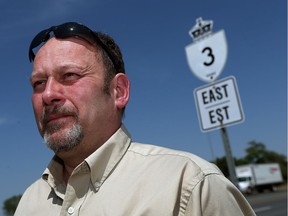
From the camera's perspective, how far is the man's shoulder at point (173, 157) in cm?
186

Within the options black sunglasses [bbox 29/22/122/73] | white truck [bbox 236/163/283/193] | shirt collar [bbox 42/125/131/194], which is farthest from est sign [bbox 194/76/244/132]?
white truck [bbox 236/163/283/193]

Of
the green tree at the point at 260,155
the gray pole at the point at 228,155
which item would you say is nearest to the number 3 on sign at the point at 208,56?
the gray pole at the point at 228,155

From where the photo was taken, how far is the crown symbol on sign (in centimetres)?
507

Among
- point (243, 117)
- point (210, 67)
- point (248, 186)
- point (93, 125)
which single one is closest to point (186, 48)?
point (210, 67)

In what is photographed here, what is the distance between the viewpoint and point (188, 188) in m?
A: 1.77

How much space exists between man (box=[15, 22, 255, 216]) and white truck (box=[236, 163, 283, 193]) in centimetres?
4408

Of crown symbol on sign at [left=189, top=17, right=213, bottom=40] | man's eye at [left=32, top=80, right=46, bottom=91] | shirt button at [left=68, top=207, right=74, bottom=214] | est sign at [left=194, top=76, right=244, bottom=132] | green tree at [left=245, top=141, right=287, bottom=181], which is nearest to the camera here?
shirt button at [left=68, top=207, right=74, bottom=214]

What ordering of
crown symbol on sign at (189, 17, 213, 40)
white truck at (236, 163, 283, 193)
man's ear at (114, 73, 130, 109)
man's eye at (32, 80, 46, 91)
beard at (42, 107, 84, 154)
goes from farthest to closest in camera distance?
white truck at (236, 163, 283, 193)
crown symbol on sign at (189, 17, 213, 40)
man's ear at (114, 73, 130, 109)
man's eye at (32, 80, 46, 91)
beard at (42, 107, 84, 154)

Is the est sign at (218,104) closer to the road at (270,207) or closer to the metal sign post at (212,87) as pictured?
the metal sign post at (212,87)

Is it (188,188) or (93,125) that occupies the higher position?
(93,125)

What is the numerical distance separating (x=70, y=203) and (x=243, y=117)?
122 inches

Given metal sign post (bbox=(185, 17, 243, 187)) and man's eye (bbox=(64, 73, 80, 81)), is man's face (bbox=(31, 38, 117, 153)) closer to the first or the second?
man's eye (bbox=(64, 73, 80, 81))

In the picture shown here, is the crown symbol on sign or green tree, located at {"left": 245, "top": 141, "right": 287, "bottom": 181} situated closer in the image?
the crown symbol on sign

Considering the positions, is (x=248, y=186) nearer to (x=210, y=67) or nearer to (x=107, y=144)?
(x=210, y=67)
